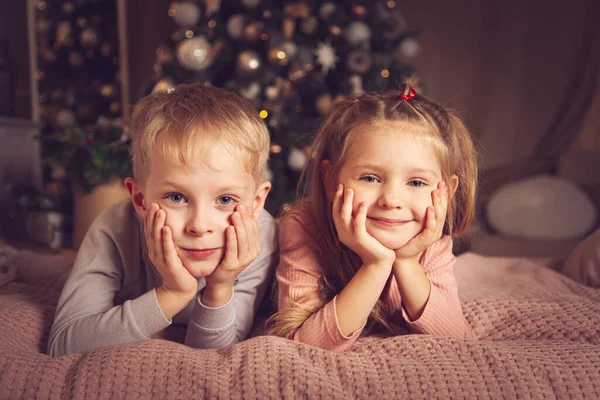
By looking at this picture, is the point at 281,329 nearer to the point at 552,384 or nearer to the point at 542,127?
the point at 552,384

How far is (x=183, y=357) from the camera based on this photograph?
2.71 feet

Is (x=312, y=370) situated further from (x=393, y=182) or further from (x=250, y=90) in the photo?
(x=250, y=90)

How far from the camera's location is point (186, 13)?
282cm

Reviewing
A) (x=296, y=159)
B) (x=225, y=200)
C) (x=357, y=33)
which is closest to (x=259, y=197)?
(x=225, y=200)

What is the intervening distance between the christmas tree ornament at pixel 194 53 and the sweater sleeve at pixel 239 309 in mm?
1728

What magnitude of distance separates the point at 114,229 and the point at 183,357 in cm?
41

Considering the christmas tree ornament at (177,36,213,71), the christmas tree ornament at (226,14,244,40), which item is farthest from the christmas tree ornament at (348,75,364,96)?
the christmas tree ornament at (177,36,213,71)

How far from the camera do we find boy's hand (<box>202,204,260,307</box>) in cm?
94

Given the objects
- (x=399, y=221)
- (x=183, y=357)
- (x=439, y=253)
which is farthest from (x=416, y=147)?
(x=183, y=357)

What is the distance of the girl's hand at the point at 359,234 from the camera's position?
0.97 meters

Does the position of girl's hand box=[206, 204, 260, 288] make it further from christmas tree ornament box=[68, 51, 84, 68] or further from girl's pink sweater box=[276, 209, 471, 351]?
christmas tree ornament box=[68, 51, 84, 68]

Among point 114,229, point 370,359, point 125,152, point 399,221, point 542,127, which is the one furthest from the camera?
point 542,127

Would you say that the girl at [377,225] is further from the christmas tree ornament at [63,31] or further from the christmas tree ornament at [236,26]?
the christmas tree ornament at [63,31]

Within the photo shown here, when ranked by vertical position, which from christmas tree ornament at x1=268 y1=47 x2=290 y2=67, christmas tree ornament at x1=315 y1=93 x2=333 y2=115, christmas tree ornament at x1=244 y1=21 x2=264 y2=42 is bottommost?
christmas tree ornament at x1=315 y1=93 x2=333 y2=115
